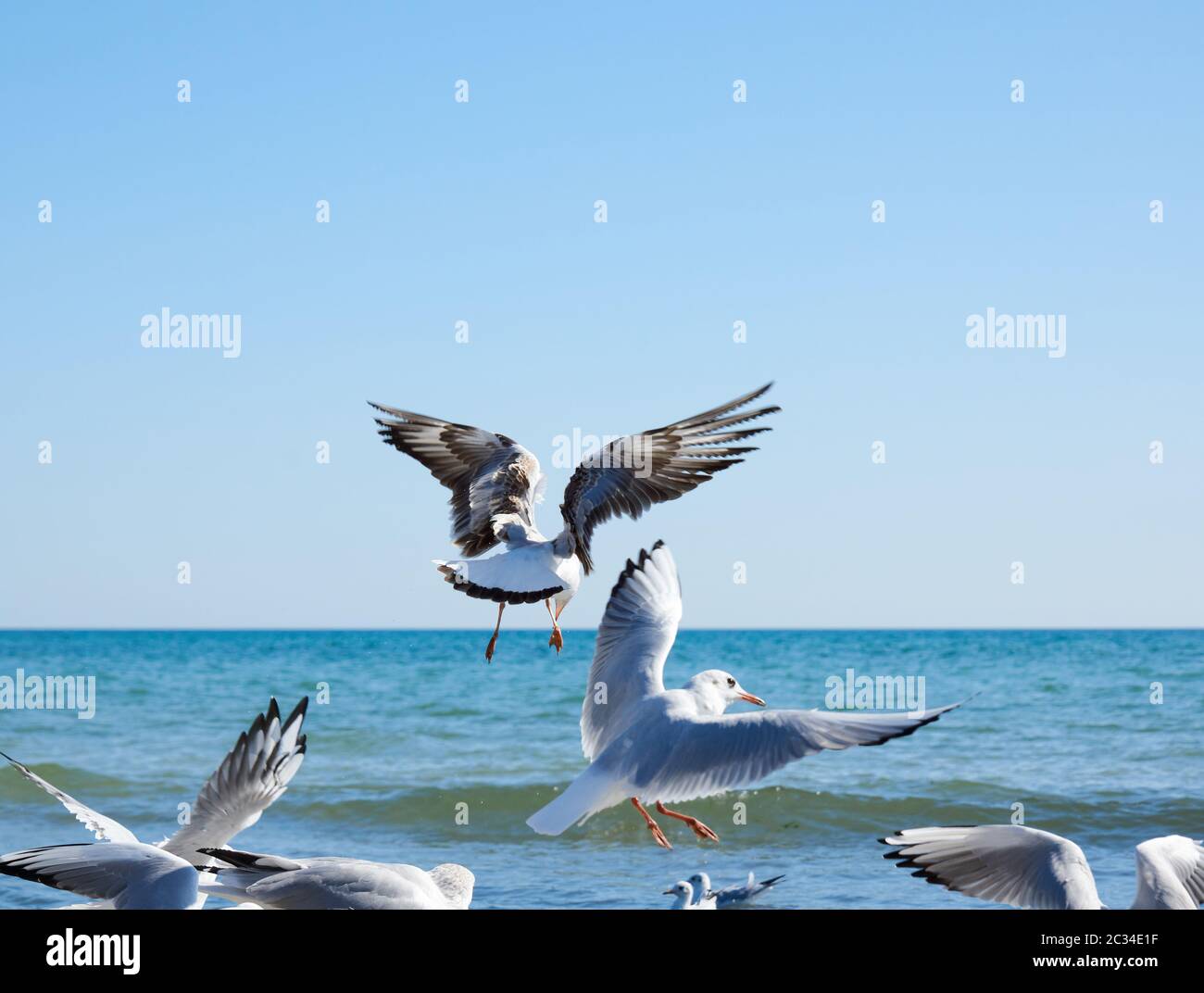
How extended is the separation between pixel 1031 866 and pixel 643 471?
8.48ft

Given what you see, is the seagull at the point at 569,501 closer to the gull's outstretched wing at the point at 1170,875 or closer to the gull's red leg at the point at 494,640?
the gull's red leg at the point at 494,640

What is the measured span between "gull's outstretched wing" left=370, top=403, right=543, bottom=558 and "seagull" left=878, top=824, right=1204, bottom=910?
110 inches

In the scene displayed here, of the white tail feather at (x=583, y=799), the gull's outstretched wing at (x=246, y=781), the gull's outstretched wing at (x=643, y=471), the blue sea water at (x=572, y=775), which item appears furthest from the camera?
the blue sea water at (x=572, y=775)

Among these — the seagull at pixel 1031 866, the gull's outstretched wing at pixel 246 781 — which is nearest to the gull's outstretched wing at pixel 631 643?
the seagull at pixel 1031 866

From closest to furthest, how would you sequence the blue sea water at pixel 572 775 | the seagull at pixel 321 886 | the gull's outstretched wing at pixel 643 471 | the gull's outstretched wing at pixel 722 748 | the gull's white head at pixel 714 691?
the gull's outstretched wing at pixel 722 748, the seagull at pixel 321 886, the gull's white head at pixel 714 691, the gull's outstretched wing at pixel 643 471, the blue sea water at pixel 572 775

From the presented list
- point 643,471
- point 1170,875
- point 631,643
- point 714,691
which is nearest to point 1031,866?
point 1170,875

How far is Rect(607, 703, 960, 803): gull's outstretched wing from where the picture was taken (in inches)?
181

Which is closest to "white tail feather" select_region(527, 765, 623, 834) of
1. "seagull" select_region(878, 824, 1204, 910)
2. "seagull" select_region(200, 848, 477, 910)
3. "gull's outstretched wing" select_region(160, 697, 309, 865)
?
"seagull" select_region(200, 848, 477, 910)

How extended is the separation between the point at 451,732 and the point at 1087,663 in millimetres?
19209

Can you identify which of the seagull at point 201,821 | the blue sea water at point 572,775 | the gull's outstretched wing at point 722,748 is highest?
the gull's outstretched wing at point 722,748

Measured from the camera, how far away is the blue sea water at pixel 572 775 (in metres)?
10.5

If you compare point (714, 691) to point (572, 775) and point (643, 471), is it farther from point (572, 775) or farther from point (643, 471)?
point (572, 775)
